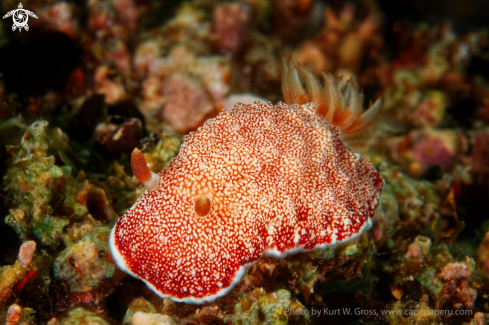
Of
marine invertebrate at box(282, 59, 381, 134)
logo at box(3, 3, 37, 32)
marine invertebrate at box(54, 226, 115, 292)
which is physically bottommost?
marine invertebrate at box(54, 226, 115, 292)

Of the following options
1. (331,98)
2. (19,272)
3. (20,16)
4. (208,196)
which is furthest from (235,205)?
(20,16)

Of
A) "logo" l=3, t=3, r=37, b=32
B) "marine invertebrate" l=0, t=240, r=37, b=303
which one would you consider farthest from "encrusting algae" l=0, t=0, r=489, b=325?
"logo" l=3, t=3, r=37, b=32

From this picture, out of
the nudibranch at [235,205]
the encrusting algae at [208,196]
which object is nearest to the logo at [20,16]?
the encrusting algae at [208,196]

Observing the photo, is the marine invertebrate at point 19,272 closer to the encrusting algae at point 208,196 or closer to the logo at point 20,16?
the encrusting algae at point 208,196

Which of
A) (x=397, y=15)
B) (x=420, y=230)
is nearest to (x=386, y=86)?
(x=397, y=15)

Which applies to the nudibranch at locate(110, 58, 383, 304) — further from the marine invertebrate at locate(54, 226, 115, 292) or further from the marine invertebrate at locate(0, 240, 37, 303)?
the marine invertebrate at locate(0, 240, 37, 303)
